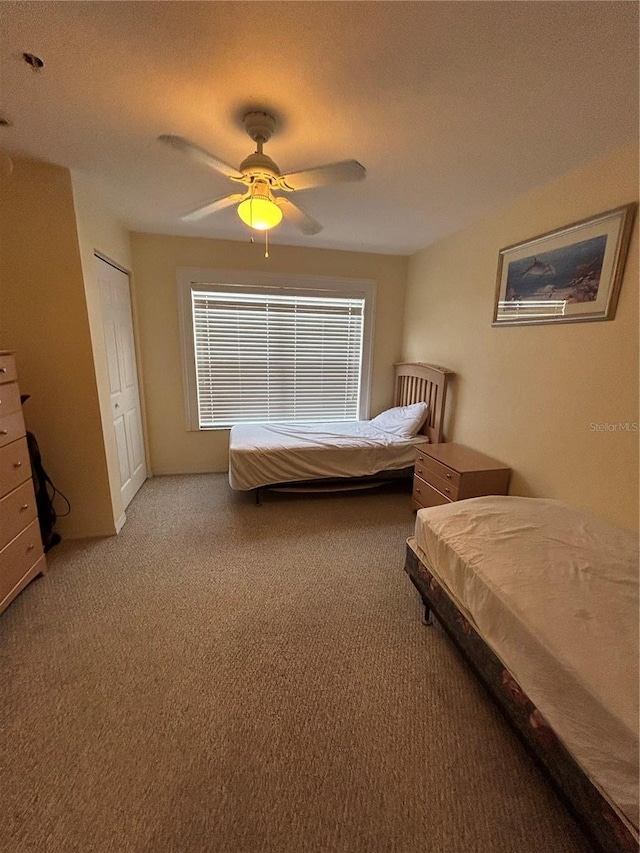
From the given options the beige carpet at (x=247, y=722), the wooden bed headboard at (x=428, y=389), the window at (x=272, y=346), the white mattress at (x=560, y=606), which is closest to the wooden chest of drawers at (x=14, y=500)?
the beige carpet at (x=247, y=722)

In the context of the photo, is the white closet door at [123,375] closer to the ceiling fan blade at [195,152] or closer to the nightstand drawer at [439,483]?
the ceiling fan blade at [195,152]

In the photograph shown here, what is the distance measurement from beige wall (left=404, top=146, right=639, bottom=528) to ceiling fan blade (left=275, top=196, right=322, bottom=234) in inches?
59.1

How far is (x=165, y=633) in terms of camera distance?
1817 mm

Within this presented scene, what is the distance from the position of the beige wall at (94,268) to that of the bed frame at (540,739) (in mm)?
2498

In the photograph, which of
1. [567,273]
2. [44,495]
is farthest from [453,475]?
[44,495]

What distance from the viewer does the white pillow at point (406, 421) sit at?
11.5 feet

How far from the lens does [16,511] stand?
6.33 ft

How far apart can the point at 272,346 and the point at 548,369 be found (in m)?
2.73

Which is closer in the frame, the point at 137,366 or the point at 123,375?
the point at 123,375

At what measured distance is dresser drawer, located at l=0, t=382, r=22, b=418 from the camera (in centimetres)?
184

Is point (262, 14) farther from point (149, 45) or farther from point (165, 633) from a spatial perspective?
point (165, 633)

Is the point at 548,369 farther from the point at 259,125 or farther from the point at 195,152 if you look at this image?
the point at 195,152

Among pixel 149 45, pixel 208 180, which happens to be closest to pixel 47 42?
pixel 149 45

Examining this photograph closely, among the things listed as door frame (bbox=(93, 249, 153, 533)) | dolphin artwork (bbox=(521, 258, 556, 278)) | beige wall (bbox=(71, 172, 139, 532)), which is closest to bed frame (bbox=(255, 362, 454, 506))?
dolphin artwork (bbox=(521, 258, 556, 278))
